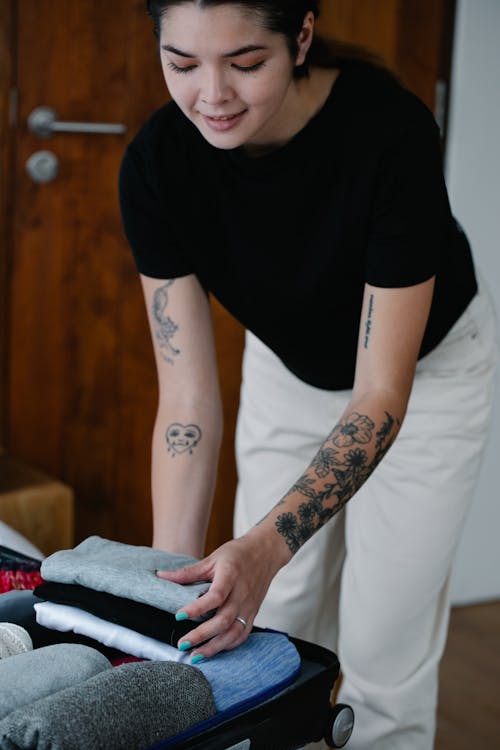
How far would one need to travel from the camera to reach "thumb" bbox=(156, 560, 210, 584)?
1.01 meters

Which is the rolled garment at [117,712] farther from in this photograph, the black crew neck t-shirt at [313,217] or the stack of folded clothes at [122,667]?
the black crew neck t-shirt at [313,217]

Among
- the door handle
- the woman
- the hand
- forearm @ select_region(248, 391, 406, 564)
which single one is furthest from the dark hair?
the door handle

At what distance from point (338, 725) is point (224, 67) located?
2.29 ft

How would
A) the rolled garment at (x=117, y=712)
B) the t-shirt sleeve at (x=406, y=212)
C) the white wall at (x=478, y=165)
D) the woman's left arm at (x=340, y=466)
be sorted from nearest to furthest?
the rolled garment at (x=117, y=712), the woman's left arm at (x=340, y=466), the t-shirt sleeve at (x=406, y=212), the white wall at (x=478, y=165)

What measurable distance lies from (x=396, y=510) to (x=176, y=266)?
0.52 m

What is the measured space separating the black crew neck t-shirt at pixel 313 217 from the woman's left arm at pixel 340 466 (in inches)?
1.9

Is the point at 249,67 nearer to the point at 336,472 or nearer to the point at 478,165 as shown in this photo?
the point at 336,472

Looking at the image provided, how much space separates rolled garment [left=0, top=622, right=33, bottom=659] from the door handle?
67.0 inches

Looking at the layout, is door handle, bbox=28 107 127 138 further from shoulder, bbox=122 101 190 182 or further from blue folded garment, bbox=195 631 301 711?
blue folded garment, bbox=195 631 301 711

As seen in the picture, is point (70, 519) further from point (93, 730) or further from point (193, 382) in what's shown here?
point (93, 730)

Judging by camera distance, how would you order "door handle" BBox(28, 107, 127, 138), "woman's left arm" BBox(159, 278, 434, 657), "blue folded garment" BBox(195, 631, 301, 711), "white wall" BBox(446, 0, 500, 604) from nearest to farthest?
"blue folded garment" BBox(195, 631, 301, 711) < "woman's left arm" BBox(159, 278, 434, 657) < "door handle" BBox(28, 107, 127, 138) < "white wall" BBox(446, 0, 500, 604)

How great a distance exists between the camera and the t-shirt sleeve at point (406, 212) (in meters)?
1.26

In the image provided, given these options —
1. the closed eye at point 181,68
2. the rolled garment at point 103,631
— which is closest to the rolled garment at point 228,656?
the rolled garment at point 103,631

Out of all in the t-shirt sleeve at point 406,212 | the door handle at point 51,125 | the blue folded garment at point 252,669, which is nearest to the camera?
the blue folded garment at point 252,669
